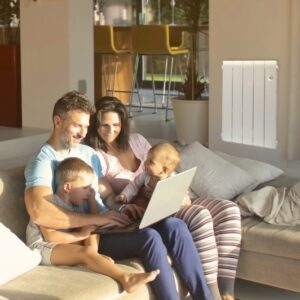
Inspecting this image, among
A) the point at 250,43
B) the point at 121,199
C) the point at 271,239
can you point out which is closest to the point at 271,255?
the point at 271,239

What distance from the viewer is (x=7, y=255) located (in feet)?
8.20

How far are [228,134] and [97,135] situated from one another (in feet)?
10.2

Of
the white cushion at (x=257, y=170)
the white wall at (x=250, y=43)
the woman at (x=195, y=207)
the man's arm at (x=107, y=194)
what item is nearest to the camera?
the woman at (x=195, y=207)

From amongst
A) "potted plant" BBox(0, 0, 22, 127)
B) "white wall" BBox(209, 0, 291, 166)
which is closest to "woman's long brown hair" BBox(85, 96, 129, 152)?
"white wall" BBox(209, 0, 291, 166)

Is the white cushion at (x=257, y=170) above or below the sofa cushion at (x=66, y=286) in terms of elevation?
above

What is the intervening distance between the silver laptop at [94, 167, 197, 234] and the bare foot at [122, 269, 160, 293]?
8.0 inches

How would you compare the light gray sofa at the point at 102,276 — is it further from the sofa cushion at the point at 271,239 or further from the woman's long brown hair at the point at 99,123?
the woman's long brown hair at the point at 99,123

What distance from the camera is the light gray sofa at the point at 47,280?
230 centimetres

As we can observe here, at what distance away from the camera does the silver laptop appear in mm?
2562

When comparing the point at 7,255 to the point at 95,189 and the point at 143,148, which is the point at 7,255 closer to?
the point at 95,189

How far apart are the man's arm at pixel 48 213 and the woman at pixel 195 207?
0.45 m

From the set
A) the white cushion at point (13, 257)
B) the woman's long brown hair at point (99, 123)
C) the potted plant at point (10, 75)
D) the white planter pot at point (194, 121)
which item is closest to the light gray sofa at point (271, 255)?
the woman's long brown hair at point (99, 123)

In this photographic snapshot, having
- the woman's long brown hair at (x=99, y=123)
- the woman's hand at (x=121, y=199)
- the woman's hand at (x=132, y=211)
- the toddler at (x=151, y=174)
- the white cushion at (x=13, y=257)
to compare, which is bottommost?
the white cushion at (x=13, y=257)

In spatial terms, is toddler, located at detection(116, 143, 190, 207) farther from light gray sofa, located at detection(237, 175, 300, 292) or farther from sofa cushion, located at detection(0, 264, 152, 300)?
sofa cushion, located at detection(0, 264, 152, 300)
